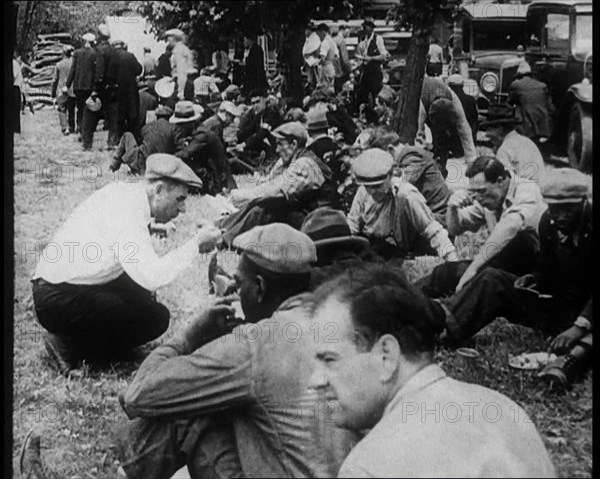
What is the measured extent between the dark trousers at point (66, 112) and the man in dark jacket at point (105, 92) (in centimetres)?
7

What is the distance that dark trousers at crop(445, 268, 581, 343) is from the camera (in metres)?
5.41

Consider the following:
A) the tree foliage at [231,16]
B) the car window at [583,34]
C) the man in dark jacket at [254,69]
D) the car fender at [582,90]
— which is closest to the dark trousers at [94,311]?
the man in dark jacket at [254,69]

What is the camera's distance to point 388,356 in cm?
509

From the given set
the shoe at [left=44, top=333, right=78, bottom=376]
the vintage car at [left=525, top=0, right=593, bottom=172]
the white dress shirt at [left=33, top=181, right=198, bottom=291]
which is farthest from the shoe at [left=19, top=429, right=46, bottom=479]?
the vintage car at [left=525, top=0, right=593, bottom=172]

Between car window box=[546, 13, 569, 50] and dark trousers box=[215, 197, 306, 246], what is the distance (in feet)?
4.83

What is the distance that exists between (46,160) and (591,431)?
115 inches

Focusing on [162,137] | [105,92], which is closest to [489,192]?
[162,137]

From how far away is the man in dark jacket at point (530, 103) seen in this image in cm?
557

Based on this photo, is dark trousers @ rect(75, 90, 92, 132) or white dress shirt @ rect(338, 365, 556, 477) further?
dark trousers @ rect(75, 90, 92, 132)

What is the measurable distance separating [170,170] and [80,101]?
2.21 feet

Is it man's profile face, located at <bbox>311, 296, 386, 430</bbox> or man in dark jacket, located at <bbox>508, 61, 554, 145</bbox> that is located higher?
man in dark jacket, located at <bbox>508, 61, 554, 145</bbox>

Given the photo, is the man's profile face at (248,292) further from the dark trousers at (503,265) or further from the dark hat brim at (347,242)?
the dark trousers at (503,265)

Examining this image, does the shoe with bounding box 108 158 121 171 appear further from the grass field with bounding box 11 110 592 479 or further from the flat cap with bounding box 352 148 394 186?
the flat cap with bounding box 352 148 394 186

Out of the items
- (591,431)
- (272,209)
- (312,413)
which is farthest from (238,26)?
(591,431)
